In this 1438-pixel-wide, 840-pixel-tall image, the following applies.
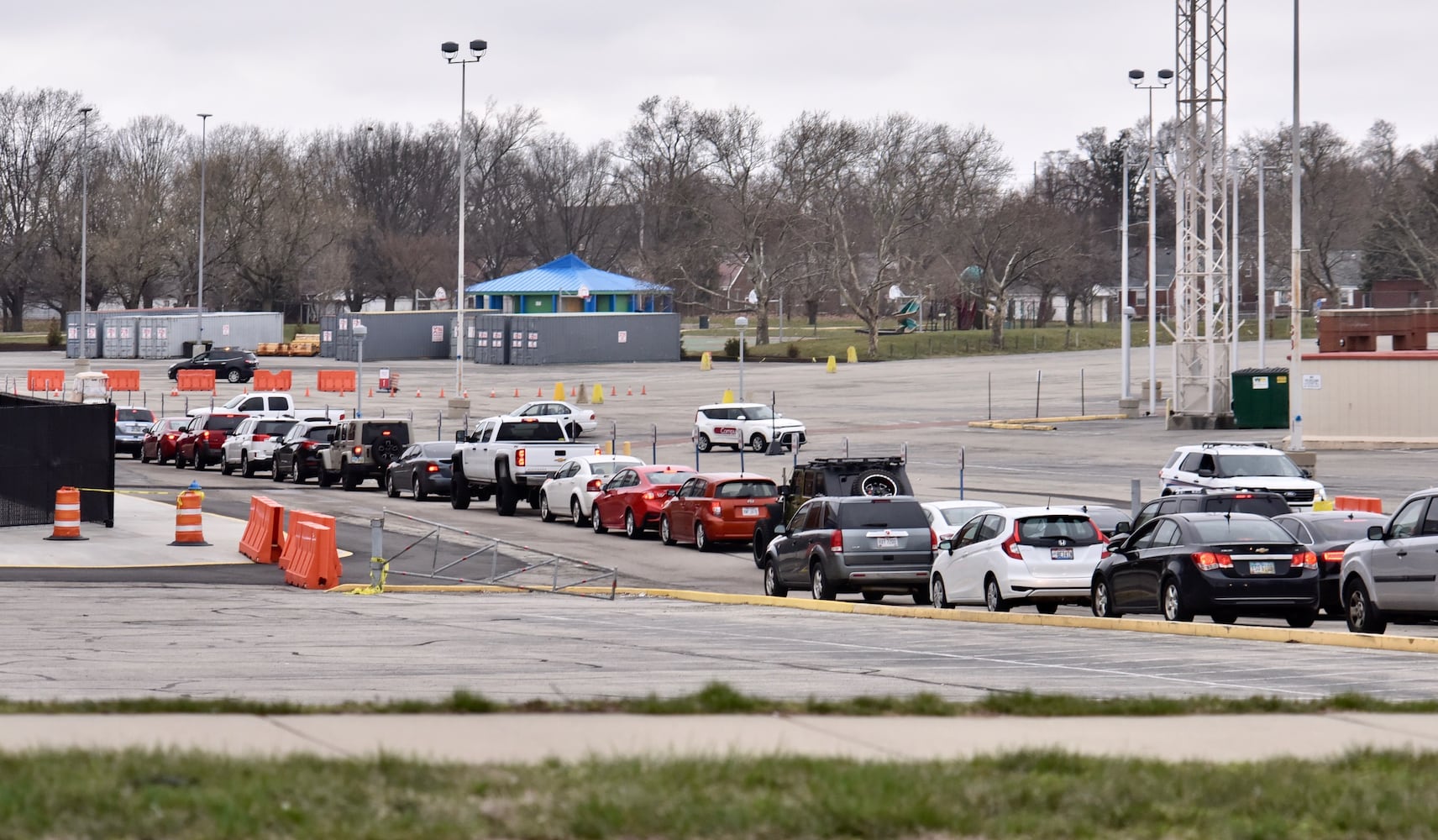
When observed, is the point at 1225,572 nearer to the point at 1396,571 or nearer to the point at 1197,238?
the point at 1396,571

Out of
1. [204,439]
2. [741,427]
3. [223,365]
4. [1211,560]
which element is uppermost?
[223,365]

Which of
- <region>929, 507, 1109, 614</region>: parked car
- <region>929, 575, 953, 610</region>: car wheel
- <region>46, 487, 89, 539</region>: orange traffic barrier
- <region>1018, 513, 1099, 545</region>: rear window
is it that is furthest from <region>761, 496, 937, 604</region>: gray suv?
<region>46, 487, 89, 539</region>: orange traffic barrier

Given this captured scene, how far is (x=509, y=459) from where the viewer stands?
117ft

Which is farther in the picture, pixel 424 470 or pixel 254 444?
pixel 254 444

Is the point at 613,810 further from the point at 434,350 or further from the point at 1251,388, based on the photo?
the point at 434,350

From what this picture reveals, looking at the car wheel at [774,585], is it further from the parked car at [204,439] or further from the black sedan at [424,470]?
the parked car at [204,439]

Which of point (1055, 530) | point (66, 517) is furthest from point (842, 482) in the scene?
point (66, 517)

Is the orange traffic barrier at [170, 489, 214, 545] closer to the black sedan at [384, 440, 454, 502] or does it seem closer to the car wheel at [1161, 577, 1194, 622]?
the black sedan at [384, 440, 454, 502]

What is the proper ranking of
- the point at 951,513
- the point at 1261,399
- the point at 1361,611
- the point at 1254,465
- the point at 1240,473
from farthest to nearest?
the point at 1261,399, the point at 1254,465, the point at 1240,473, the point at 951,513, the point at 1361,611

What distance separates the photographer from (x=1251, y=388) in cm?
5453

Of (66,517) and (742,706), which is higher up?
(742,706)

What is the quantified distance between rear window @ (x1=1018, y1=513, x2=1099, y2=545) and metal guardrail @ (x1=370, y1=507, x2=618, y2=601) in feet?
17.6

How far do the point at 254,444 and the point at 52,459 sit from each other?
631 inches

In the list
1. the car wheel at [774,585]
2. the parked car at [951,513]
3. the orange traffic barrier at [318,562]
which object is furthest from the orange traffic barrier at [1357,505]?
the orange traffic barrier at [318,562]
